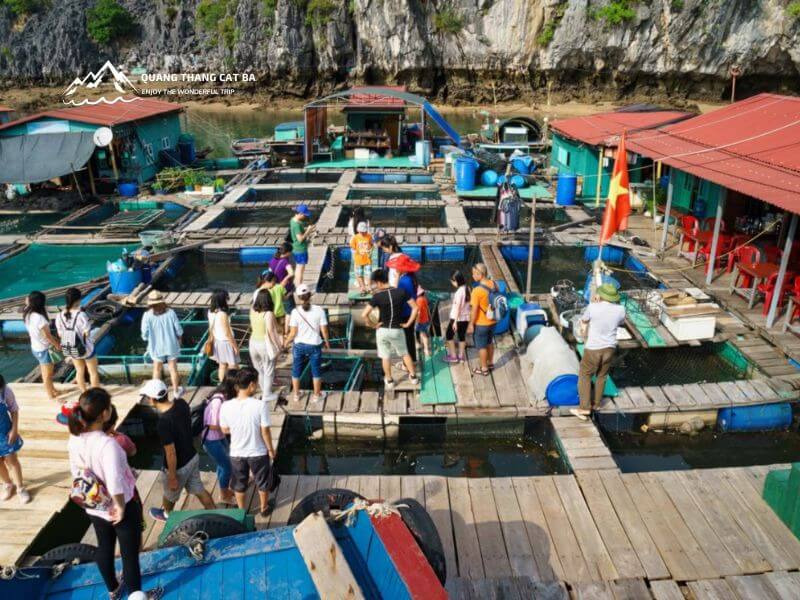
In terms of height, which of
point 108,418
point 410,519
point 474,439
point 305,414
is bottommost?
point 474,439

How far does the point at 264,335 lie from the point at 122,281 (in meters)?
6.66

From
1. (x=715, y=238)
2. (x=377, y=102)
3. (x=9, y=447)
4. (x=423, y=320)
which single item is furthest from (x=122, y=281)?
(x=377, y=102)

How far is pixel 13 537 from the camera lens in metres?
5.95

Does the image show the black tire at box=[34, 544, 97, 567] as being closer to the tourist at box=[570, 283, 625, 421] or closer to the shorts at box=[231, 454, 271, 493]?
the shorts at box=[231, 454, 271, 493]

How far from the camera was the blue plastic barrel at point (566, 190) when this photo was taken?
19109mm

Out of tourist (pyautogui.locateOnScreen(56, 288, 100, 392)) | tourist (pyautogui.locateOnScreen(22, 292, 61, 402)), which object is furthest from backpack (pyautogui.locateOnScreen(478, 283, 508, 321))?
tourist (pyautogui.locateOnScreen(22, 292, 61, 402))

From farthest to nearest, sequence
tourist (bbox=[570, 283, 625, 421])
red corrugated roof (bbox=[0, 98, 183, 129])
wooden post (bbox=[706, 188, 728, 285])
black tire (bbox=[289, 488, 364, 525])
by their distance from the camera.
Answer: red corrugated roof (bbox=[0, 98, 183, 129]) < wooden post (bbox=[706, 188, 728, 285]) < tourist (bbox=[570, 283, 625, 421]) < black tire (bbox=[289, 488, 364, 525])

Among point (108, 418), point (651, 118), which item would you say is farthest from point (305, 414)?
point (651, 118)

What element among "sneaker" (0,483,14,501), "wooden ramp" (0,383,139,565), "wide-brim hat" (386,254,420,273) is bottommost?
"wooden ramp" (0,383,139,565)

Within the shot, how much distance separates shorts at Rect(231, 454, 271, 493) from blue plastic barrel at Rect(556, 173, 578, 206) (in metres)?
16.0

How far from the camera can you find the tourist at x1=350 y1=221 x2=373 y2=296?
11426mm

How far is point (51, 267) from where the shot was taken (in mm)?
15547

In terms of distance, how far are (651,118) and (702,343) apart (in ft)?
39.4

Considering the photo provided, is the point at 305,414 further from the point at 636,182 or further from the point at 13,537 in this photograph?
the point at 636,182
